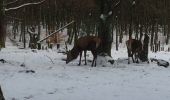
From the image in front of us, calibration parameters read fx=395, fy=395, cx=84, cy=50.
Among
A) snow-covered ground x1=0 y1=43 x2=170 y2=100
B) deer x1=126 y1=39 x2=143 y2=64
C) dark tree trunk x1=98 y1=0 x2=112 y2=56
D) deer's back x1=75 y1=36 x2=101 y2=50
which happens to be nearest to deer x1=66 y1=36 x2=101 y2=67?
deer's back x1=75 y1=36 x2=101 y2=50

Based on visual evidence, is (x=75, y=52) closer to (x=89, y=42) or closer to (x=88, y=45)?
(x=88, y=45)

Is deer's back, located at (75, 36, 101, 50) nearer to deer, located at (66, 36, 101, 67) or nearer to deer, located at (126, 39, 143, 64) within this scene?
deer, located at (66, 36, 101, 67)

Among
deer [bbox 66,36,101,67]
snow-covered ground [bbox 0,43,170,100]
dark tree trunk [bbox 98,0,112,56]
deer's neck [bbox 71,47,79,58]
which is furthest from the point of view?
dark tree trunk [bbox 98,0,112,56]

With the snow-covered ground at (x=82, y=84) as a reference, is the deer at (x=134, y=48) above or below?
above

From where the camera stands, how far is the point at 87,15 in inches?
2360

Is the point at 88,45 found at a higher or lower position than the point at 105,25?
lower

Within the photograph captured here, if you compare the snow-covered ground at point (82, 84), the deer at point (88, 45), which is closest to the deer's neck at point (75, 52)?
the deer at point (88, 45)

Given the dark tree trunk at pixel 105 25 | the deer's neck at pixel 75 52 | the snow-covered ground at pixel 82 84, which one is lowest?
the snow-covered ground at pixel 82 84

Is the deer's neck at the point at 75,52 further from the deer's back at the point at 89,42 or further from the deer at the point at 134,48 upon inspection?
the deer at the point at 134,48

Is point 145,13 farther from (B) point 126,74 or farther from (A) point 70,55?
(B) point 126,74

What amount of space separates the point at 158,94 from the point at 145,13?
44697 millimetres

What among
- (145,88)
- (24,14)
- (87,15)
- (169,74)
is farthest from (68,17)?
(145,88)

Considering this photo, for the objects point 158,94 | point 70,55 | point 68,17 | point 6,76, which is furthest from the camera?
point 68,17

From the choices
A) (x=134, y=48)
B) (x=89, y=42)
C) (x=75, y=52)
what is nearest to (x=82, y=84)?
(x=89, y=42)
